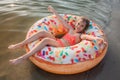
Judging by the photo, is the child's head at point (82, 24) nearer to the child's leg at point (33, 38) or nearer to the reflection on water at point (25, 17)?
the child's leg at point (33, 38)

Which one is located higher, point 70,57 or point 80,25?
point 80,25

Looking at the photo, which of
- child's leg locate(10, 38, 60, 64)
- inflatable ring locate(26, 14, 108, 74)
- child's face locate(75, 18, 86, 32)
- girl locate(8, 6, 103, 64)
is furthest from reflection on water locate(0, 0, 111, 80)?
child's face locate(75, 18, 86, 32)

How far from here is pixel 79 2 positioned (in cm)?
639

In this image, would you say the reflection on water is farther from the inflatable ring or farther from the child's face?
the child's face

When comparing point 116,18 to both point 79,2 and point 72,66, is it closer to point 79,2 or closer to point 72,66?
point 79,2

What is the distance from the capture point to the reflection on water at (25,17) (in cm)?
363

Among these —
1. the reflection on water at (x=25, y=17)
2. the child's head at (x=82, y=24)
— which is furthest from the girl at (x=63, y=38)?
the reflection on water at (x=25, y=17)

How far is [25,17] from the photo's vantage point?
213 inches

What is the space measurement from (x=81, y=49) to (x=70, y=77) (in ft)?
1.59

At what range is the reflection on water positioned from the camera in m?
3.63

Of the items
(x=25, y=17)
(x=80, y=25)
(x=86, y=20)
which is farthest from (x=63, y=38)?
(x=25, y=17)

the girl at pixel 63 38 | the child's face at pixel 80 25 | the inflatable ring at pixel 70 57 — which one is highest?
the child's face at pixel 80 25

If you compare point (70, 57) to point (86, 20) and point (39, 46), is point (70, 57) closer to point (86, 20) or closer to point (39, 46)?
point (39, 46)

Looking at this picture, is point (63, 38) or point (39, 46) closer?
point (39, 46)
